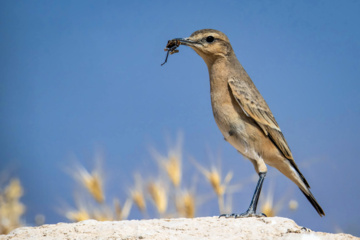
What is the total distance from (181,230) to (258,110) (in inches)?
71.8

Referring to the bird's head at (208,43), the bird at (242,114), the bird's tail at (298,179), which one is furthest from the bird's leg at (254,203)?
the bird's head at (208,43)

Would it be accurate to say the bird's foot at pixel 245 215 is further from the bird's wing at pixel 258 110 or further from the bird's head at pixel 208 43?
the bird's head at pixel 208 43

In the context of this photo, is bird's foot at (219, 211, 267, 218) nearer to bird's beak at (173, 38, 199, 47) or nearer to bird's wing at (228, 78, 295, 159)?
bird's wing at (228, 78, 295, 159)

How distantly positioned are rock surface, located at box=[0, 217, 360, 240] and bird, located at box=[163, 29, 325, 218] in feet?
1.97

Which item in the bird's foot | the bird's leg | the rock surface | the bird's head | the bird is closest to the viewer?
the rock surface

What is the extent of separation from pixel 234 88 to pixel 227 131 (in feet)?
1.68

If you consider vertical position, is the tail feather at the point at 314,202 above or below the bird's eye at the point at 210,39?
below

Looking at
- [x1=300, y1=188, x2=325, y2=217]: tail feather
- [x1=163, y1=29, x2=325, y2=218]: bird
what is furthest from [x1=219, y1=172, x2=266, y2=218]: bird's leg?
[x1=300, y1=188, x2=325, y2=217]: tail feather

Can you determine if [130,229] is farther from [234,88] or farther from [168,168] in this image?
[234,88]

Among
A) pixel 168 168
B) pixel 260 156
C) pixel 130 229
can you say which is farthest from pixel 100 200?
pixel 260 156

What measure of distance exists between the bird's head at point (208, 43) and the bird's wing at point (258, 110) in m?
0.41

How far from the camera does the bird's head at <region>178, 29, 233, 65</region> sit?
554cm

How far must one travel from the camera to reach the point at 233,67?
18.3 feet

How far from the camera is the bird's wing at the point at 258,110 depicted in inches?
205
